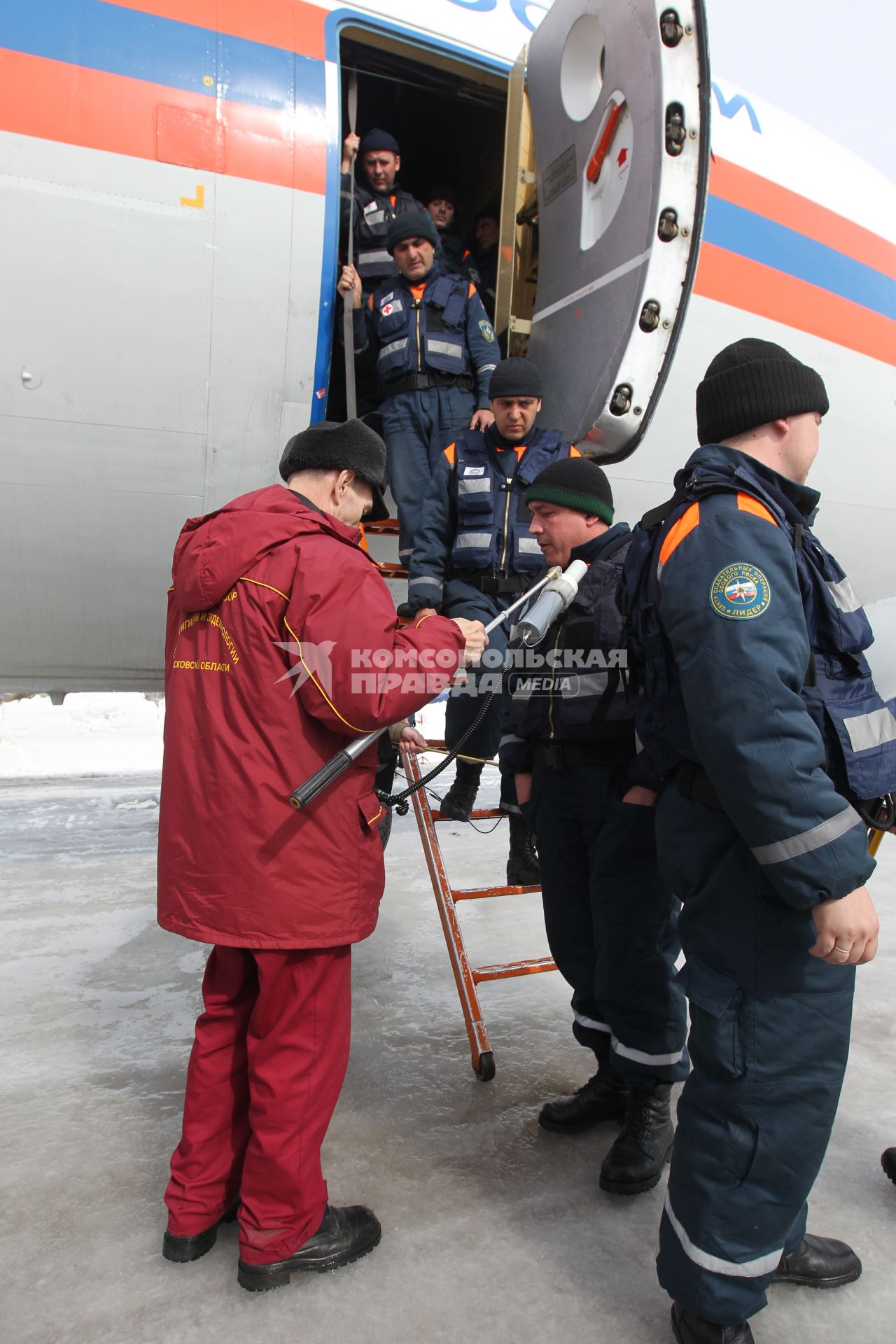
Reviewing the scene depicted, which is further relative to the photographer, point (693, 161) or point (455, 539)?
point (455, 539)

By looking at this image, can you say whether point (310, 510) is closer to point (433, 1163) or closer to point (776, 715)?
point (776, 715)

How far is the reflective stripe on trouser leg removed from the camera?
1.41 m

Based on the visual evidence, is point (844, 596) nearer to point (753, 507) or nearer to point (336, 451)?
point (753, 507)

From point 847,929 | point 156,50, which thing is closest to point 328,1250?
point 847,929

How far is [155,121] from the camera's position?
9.34 feet

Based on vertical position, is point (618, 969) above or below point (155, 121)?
below

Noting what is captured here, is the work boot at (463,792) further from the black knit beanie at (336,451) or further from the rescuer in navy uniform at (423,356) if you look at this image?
the black knit beanie at (336,451)

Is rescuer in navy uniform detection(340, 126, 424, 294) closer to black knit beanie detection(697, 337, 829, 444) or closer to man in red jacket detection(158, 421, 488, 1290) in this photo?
man in red jacket detection(158, 421, 488, 1290)

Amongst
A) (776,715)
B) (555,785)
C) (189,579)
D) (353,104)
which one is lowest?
(555,785)

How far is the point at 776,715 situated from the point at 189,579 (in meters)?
1.13

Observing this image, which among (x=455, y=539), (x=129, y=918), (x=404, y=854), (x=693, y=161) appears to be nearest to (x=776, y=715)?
(x=455, y=539)

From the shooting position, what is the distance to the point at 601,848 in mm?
2164

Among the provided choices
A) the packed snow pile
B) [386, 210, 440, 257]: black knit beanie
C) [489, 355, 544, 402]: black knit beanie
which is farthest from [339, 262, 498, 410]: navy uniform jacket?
the packed snow pile

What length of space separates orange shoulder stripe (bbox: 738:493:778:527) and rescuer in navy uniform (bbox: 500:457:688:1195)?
0.69 m
